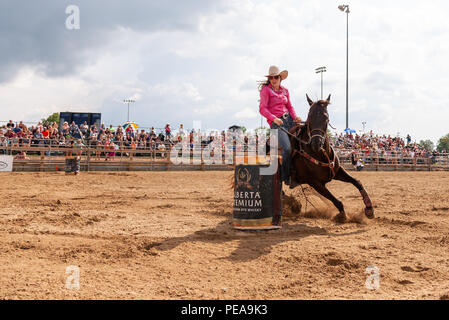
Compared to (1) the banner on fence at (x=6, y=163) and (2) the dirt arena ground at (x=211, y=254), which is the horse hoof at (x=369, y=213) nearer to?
(2) the dirt arena ground at (x=211, y=254)

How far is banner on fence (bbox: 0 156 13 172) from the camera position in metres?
18.3

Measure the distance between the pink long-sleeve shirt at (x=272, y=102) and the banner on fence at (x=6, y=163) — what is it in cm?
1616

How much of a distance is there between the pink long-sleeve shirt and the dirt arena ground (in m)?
2.13

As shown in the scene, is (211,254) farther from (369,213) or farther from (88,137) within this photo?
(88,137)

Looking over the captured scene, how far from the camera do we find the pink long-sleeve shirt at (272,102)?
7.01 metres

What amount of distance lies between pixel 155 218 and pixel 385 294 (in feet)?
15.9

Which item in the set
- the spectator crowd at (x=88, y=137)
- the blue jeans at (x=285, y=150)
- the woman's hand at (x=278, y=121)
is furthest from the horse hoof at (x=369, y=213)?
the spectator crowd at (x=88, y=137)

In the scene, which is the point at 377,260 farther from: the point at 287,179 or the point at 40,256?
the point at 40,256

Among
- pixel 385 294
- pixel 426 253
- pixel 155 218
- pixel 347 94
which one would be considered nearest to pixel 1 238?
pixel 155 218

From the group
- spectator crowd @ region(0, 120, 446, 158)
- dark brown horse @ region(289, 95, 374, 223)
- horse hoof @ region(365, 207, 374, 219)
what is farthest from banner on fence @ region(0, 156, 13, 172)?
horse hoof @ region(365, 207, 374, 219)

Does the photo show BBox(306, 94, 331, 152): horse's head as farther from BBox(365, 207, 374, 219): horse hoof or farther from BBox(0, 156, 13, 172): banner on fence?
BBox(0, 156, 13, 172): banner on fence

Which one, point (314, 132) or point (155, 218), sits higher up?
point (314, 132)

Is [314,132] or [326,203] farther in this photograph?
[326,203]
